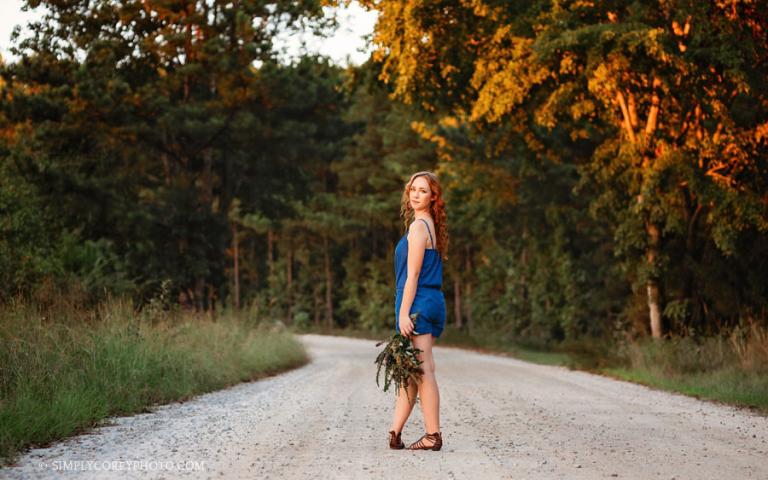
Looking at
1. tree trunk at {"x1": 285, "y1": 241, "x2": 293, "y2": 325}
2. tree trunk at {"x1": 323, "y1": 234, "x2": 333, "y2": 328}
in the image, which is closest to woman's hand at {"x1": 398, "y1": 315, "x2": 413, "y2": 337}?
tree trunk at {"x1": 323, "y1": 234, "x2": 333, "y2": 328}

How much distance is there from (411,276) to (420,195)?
2.21 feet

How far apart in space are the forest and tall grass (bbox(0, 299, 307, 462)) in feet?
5.41

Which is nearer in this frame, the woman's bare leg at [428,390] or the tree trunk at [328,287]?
the woman's bare leg at [428,390]

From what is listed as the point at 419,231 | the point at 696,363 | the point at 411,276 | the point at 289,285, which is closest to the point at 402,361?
the point at 411,276

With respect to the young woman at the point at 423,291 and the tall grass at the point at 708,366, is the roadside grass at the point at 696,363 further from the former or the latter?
the young woman at the point at 423,291

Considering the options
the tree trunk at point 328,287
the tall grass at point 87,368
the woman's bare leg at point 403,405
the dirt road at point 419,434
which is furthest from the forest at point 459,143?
the tree trunk at point 328,287

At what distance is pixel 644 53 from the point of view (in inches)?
583

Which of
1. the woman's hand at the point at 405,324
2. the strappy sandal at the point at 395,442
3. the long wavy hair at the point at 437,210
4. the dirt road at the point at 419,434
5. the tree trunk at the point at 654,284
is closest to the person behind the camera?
the dirt road at the point at 419,434

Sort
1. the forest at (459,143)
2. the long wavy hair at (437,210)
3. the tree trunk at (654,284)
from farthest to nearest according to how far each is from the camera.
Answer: the tree trunk at (654,284) < the forest at (459,143) < the long wavy hair at (437,210)

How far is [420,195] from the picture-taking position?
22.1 feet

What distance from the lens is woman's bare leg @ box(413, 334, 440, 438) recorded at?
6.61 meters

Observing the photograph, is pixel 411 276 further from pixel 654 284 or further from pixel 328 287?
pixel 328 287

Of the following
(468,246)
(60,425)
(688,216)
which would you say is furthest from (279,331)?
(468,246)

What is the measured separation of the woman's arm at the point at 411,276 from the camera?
21.5 ft
